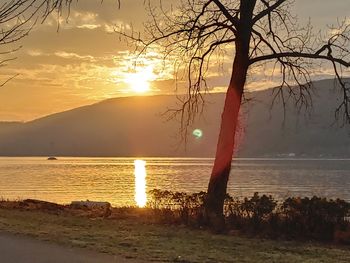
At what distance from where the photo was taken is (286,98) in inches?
723

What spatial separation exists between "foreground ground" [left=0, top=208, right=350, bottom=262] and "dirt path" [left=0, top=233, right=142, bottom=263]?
0.18 metres

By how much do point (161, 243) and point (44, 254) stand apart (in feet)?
8.41

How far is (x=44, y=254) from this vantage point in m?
9.59

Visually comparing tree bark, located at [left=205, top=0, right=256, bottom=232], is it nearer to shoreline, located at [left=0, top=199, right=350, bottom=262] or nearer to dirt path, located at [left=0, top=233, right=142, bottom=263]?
shoreline, located at [left=0, top=199, right=350, bottom=262]

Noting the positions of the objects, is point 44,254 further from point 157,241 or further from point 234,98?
point 234,98

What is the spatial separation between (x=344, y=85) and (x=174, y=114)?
5197mm

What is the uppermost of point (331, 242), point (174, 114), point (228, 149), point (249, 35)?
point (249, 35)

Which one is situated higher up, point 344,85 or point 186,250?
point 344,85

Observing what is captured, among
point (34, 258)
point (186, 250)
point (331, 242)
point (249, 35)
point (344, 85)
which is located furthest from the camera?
point (344, 85)

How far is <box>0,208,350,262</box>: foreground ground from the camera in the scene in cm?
1009

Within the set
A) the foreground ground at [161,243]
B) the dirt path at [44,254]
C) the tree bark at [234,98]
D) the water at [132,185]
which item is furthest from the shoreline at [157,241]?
the water at [132,185]

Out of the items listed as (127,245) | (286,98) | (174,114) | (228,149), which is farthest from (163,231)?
(286,98)

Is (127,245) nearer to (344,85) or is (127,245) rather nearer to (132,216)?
(132,216)

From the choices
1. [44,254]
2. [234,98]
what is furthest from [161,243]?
[234,98]
